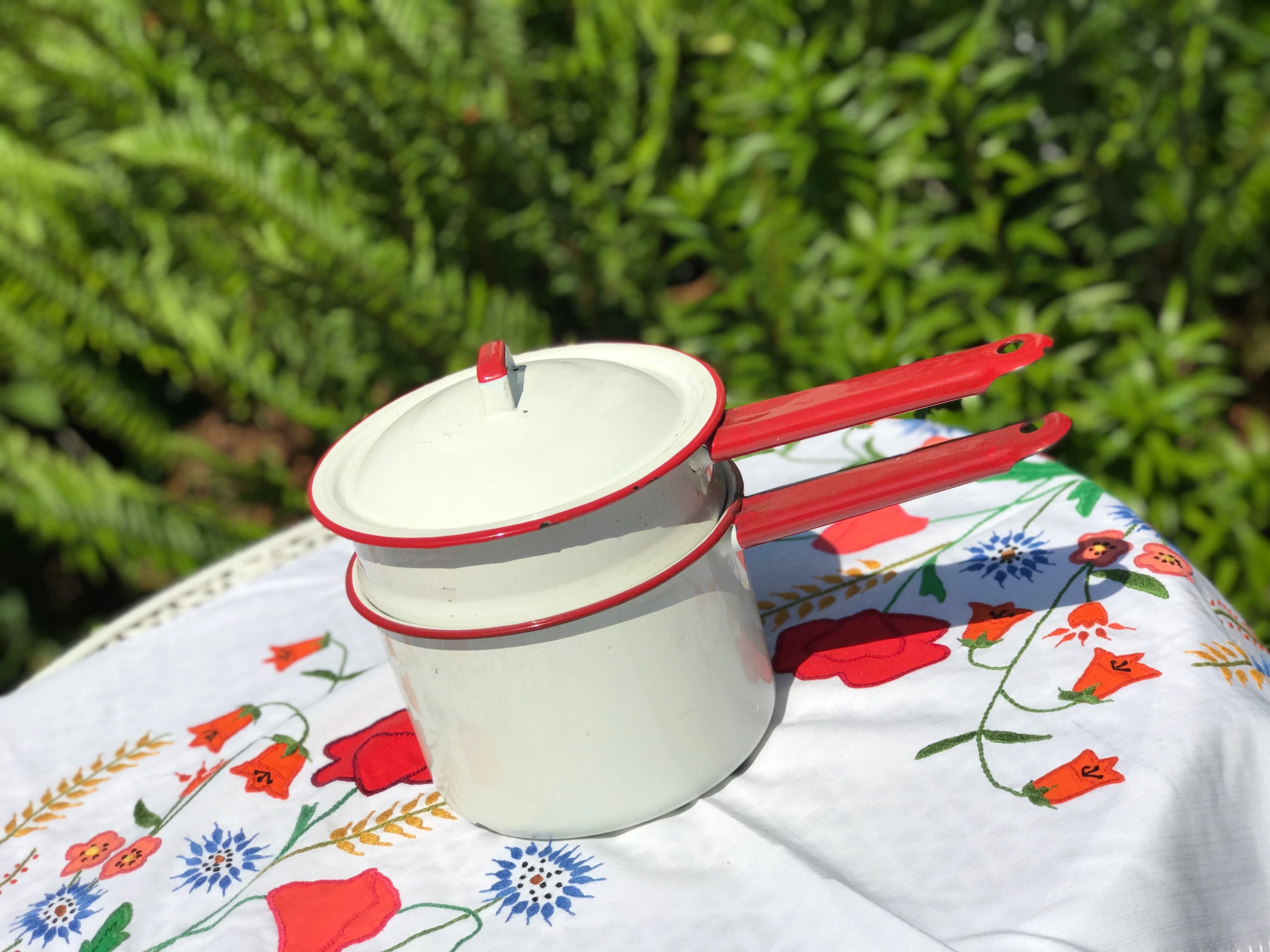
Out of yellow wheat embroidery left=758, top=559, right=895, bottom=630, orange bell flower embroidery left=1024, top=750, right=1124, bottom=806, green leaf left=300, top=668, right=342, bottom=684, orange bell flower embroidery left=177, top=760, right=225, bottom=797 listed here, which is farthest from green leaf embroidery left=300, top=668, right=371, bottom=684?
orange bell flower embroidery left=1024, top=750, right=1124, bottom=806

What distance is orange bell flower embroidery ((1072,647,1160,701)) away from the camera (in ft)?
2.15

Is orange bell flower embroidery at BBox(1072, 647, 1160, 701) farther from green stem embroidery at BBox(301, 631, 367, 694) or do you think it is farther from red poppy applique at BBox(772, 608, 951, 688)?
green stem embroidery at BBox(301, 631, 367, 694)

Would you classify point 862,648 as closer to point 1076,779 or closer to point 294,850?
point 1076,779

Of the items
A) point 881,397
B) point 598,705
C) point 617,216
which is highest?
point 881,397

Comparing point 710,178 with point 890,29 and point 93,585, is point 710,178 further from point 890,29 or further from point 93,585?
point 93,585

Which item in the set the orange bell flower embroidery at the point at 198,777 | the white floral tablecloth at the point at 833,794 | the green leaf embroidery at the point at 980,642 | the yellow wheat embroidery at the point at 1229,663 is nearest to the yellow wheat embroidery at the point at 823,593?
the white floral tablecloth at the point at 833,794

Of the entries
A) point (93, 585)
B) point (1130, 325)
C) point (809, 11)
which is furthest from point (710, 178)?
point (93, 585)

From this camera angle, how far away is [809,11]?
205 cm

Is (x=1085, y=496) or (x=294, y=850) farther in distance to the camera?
(x=1085, y=496)

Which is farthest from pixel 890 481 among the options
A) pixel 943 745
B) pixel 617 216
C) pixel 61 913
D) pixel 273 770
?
pixel 617 216

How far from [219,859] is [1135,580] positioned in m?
0.70

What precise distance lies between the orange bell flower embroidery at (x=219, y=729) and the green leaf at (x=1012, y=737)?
607 millimetres

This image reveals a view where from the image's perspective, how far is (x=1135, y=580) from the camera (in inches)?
29.4

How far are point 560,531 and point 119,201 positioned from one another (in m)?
2.01
